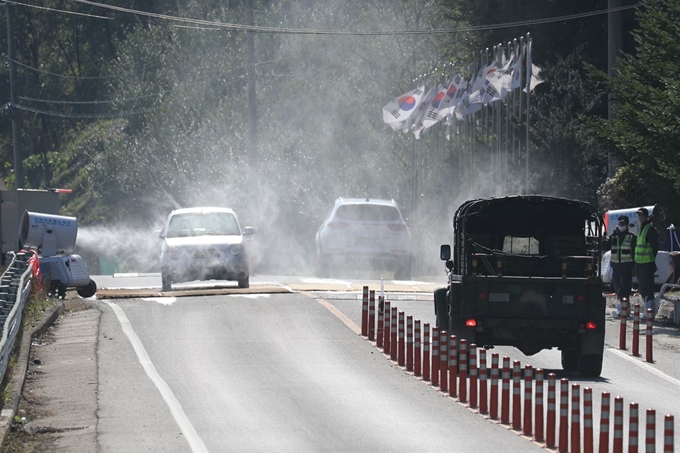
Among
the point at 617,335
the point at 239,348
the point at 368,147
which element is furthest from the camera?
the point at 368,147

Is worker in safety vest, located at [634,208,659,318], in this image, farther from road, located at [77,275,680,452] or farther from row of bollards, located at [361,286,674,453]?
row of bollards, located at [361,286,674,453]

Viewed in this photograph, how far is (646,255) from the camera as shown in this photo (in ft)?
77.6

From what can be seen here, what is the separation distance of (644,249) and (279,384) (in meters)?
9.74

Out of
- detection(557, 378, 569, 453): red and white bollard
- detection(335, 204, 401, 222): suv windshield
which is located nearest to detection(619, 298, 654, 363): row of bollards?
detection(557, 378, 569, 453): red and white bollard

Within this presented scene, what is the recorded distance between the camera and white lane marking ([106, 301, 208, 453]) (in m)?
12.3

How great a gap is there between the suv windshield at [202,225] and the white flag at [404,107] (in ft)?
57.0

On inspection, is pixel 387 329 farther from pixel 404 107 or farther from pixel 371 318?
pixel 404 107

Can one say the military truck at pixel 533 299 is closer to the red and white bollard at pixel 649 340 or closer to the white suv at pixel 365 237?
the red and white bollard at pixel 649 340

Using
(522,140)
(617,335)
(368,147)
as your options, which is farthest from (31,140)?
(617,335)

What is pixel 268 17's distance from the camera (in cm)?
7269

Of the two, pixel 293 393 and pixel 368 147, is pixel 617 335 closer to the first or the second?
pixel 293 393

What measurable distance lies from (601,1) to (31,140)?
150 ft

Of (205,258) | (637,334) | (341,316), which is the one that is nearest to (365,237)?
(205,258)

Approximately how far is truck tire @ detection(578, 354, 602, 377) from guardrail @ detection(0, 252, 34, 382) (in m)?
6.66
